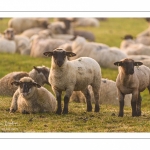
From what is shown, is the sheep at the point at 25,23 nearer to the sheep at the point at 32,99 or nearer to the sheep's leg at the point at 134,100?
the sheep at the point at 32,99

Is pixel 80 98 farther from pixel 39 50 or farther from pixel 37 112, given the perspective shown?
pixel 39 50

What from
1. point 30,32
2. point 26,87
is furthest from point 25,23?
point 26,87

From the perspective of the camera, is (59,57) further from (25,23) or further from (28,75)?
(25,23)

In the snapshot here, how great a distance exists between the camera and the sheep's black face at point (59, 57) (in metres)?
16.1

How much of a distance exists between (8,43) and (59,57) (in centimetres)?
1236

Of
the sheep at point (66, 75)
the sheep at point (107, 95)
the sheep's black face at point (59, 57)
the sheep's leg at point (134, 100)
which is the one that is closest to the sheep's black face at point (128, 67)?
the sheep's leg at point (134, 100)

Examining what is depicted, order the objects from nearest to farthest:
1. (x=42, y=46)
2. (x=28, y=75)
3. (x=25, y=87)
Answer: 1. (x=25, y=87)
2. (x=28, y=75)
3. (x=42, y=46)

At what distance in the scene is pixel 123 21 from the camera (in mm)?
41125

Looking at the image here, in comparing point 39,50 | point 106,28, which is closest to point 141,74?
point 39,50

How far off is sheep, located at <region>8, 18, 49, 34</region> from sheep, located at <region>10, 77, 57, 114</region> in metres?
21.0

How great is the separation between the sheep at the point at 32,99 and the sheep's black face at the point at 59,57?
801 millimetres

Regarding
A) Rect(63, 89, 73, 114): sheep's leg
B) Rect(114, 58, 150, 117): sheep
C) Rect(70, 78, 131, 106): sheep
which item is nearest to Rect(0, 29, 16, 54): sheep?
Rect(70, 78, 131, 106): sheep

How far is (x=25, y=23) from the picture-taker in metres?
38.2
